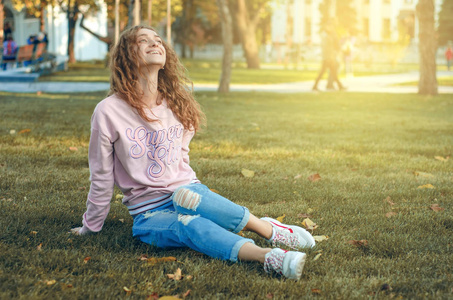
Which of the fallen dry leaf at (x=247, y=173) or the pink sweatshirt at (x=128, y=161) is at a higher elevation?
the pink sweatshirt at (x=128, y=161)

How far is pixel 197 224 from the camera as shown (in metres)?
2.95

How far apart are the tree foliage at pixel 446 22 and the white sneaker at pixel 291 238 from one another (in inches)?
2404

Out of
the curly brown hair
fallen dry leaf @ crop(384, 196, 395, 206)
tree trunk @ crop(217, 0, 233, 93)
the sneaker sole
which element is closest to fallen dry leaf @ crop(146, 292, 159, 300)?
the sneaker sole

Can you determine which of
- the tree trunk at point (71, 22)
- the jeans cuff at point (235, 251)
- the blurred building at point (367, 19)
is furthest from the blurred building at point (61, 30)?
the jeans cuff at point (235, 251)

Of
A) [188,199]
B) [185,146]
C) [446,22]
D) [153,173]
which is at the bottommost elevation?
[188,199]

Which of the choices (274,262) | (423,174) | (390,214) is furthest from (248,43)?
(274,262)

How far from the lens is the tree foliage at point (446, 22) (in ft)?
193

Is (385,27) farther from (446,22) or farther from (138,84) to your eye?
(138,84)

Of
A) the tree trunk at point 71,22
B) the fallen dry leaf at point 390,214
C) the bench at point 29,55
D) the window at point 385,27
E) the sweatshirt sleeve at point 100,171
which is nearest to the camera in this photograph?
the sweatshirt sleeve at point 100,171

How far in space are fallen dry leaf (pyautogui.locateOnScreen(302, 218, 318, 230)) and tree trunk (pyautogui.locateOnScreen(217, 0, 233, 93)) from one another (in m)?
11.1

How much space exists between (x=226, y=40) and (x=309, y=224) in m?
11.3

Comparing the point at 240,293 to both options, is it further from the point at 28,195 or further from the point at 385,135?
the point at 385,135

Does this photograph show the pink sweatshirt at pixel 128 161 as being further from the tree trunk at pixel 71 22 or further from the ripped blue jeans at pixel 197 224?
the tree trunk at pixel 71 22

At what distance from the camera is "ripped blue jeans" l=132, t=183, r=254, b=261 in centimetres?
294
